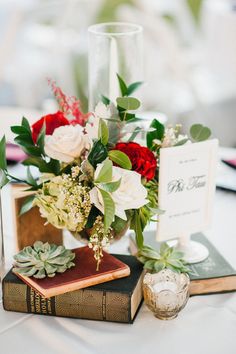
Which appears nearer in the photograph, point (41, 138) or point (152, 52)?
point (41, 138)

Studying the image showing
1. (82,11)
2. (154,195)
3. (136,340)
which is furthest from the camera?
(82,11)

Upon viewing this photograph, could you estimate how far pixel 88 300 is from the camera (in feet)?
3.75

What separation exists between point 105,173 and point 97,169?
0.07ft

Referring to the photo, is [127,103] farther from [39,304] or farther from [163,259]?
[39,304]

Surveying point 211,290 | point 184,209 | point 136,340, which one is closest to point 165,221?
point 184,209

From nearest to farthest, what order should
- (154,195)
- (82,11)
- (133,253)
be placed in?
(154,195) < (133,253) < (82,11)

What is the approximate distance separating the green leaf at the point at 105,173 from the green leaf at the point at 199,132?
0.85 ft

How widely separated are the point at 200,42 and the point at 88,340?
297 cm

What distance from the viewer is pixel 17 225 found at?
130 centimetres

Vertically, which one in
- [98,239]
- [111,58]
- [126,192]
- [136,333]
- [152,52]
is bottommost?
[152,52]

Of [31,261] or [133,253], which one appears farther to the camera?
[133,253]

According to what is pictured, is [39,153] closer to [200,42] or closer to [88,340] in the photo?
[88,340]

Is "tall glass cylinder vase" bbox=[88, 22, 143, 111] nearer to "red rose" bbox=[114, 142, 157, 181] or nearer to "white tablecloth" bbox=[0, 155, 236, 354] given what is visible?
"red rose" bbox=[114, 142, 157, 181]

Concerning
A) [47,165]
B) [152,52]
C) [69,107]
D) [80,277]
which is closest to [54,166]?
[47,165]
